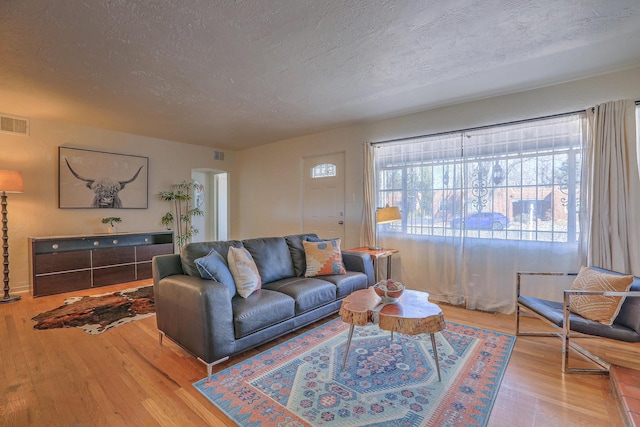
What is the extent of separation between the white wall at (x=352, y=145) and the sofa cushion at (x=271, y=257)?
168cm

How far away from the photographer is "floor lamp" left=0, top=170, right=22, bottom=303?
3750 mm

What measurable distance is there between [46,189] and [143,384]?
4.10 meters

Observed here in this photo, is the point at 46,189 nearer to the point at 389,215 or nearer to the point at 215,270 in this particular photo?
the point at 215,270

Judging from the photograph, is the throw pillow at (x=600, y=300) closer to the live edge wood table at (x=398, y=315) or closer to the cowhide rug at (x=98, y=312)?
the live edge wood table at (x=398, y=315)

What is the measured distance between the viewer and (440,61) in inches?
106

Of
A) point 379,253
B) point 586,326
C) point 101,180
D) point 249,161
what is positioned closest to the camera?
point 586,326

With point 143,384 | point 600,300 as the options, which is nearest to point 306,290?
point 143,384

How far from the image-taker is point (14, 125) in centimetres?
411

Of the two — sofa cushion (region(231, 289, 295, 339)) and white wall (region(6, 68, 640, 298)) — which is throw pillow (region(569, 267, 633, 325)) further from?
sofa cushion (region(231, 289, 295, 339))

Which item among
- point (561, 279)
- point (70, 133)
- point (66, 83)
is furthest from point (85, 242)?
point (561, 279)

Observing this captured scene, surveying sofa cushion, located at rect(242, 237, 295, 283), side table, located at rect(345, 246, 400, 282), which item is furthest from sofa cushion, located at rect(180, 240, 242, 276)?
side table, located at rect(345, 246, 400, 282)

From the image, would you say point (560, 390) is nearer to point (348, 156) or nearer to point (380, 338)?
point (380, 338)

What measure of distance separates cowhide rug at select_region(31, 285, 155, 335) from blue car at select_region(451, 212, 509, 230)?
12.7 feet

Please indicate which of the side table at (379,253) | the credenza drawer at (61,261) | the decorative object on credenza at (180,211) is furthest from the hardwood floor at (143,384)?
the decorative object on credenza at (180,211)
